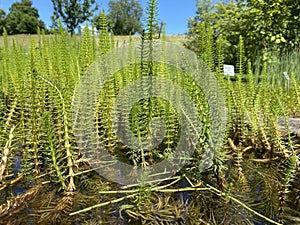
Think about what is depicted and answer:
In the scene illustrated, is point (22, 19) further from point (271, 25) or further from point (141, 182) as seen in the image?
point (141, 182)

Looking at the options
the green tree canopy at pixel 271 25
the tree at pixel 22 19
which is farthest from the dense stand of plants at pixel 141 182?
the tree at pixel 22 19

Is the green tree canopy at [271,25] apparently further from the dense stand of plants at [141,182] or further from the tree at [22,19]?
the tree at [22,19]

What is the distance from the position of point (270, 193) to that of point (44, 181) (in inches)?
31.0

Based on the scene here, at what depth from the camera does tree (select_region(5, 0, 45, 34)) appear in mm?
25266

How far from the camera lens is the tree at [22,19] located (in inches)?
995

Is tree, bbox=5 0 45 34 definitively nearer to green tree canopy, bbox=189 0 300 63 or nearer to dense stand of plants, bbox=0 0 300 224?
green tree canopy, bbox=189 0 300 63

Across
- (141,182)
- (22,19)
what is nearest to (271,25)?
(141,182)

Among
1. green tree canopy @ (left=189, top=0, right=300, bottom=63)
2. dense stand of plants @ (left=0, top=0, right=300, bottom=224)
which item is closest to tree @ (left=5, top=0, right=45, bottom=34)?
green tree canopy @ (left=189, top=0, right=300, bottom=63)

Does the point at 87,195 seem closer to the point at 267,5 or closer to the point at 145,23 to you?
the point at 145,23

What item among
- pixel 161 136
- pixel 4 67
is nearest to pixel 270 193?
pixel 161 136

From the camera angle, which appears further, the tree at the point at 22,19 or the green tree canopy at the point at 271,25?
the tree at the point at 22,19

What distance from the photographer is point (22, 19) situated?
27203mm

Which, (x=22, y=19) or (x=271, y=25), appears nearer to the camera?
(x=271, y=25)

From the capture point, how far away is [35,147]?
1060mm
